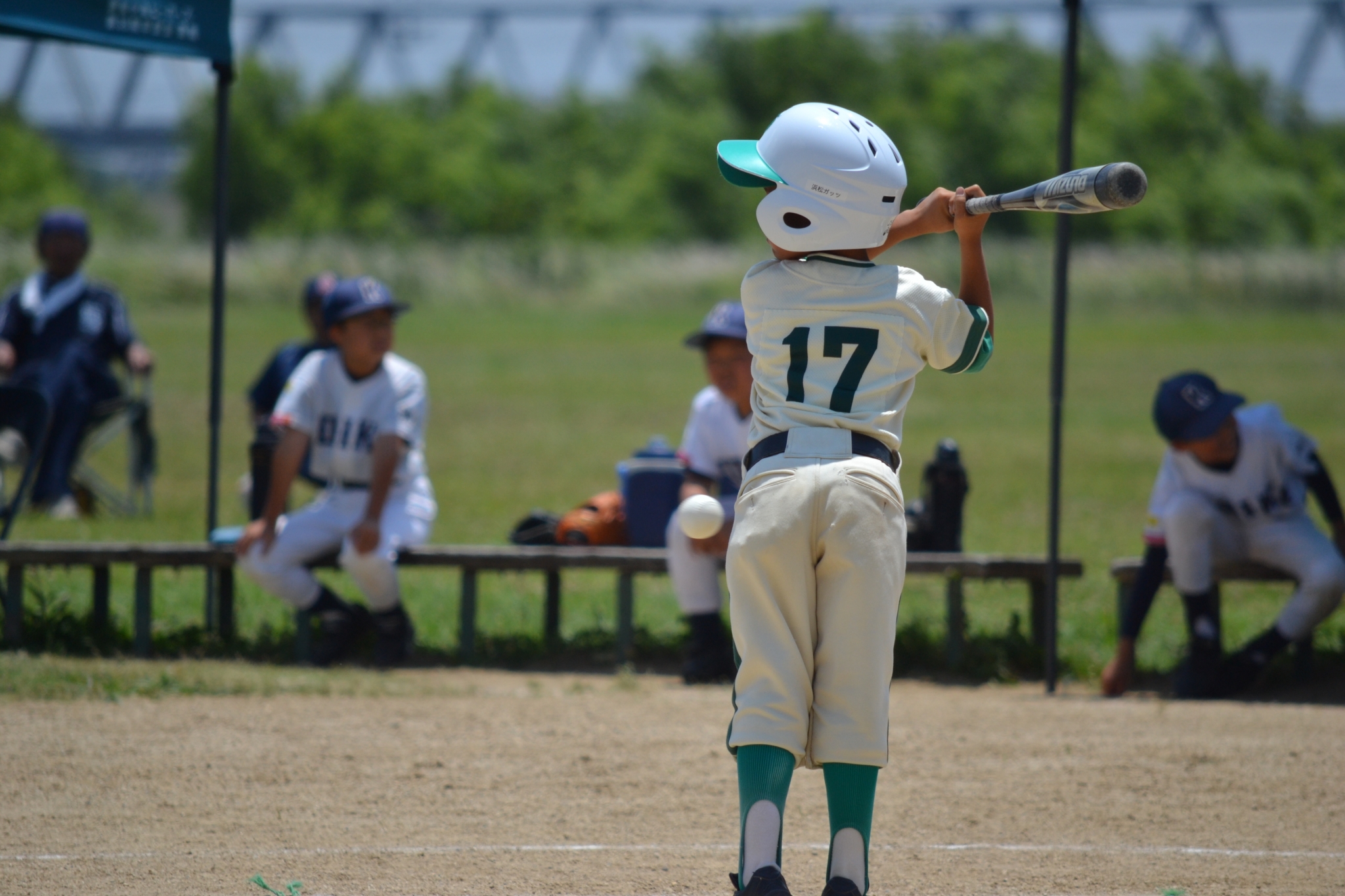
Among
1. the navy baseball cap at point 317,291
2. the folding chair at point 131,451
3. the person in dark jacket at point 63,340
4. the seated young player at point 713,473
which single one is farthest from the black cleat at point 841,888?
the folding chair at point 131,451

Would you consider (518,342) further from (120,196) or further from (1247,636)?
(120,196)

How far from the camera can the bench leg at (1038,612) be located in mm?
6633

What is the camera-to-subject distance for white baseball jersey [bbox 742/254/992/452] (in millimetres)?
3312

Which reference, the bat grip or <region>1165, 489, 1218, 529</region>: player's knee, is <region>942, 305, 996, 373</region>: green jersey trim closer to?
the bat grip

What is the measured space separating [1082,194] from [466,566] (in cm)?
398

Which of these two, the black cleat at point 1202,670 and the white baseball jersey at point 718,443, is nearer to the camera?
the black cleat at point 1202,670

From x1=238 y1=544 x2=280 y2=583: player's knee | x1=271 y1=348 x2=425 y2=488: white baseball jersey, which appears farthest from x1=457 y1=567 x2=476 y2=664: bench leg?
x1=238 y1=544 x2=280 y2=583: player's knee

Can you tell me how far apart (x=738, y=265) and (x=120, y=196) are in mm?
28513

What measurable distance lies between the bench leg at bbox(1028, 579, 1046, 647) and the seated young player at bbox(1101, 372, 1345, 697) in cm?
47

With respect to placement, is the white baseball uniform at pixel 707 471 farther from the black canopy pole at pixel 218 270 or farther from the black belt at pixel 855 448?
the black belt at pixel 855 448

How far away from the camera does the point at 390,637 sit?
650 centimetres

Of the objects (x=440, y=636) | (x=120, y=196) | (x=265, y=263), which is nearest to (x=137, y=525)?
(x=440, y=636)

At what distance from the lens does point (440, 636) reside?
7.00 metres

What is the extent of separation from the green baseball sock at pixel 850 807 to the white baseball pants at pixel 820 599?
0.03 meters
